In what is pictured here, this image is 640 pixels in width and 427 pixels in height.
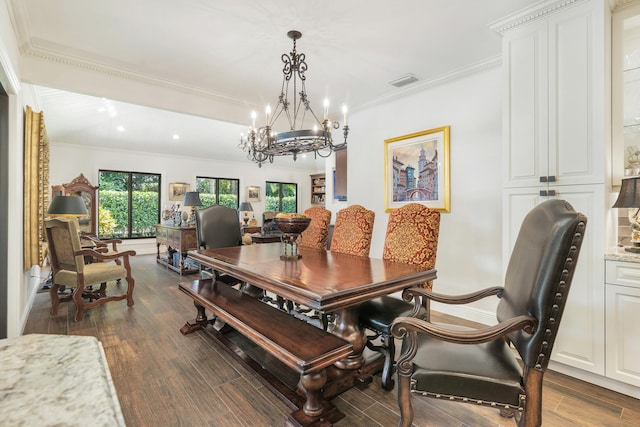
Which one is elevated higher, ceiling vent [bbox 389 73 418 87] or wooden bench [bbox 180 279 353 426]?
ceiling vent [bbox 389 73 418 87]

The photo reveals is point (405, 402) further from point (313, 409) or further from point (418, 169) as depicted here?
point (418, 169)

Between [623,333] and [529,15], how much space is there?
229 centimetres

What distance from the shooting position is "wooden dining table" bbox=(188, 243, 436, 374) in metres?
1.51

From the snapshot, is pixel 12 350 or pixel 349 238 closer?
pixel 12 350

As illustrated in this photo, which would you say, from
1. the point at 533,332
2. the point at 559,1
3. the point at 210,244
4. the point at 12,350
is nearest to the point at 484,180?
the point at 559,1

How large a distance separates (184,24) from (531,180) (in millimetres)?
2942

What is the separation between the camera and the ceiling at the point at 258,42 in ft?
7.14

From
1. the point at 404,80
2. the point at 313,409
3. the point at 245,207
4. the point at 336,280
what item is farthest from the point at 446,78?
the point at 245,207

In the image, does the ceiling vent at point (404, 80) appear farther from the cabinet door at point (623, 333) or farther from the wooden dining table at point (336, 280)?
the cabinet door at point (623, 333)

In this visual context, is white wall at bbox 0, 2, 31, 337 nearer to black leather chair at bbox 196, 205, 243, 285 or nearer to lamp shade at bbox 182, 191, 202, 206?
black leather chair at bbox 196, 205, 243, 285

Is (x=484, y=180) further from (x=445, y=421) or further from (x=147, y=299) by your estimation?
(x=147, y=299)

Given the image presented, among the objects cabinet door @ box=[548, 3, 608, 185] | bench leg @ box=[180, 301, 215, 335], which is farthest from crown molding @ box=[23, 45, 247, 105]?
cabinet door @ box=[548, 3, 608, 185]

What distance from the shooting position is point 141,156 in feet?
24.7

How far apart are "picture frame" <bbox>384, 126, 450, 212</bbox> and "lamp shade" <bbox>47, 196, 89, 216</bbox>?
3.92 metres
